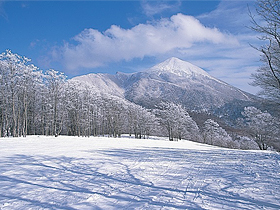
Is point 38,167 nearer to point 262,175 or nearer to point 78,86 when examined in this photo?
point 262,175

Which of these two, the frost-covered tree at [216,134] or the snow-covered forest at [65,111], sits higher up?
the snow-covered forest at [65,111]

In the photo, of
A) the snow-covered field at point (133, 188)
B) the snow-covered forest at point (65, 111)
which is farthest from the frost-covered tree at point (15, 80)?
the snow-covered field at point (133, 188)

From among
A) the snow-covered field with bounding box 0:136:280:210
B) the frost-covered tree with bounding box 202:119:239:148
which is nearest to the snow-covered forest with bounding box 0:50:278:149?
the frost-covered tree with bounding box 202:119:239:148

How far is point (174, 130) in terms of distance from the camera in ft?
153

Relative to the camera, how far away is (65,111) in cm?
3506

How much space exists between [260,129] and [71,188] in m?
33.4

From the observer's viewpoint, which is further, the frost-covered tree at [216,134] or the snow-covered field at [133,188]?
the frost-covered tree at [216,134]

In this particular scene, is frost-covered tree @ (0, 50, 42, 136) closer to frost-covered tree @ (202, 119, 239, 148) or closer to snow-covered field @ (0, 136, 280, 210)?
snow-covered field @ (0, 136, 280, 210)

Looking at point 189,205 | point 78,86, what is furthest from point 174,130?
point 189,205

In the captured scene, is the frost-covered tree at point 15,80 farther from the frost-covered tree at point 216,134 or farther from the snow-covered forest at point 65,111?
the frost-covered tree at point 216,134

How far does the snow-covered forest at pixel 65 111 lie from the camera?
2540 cm

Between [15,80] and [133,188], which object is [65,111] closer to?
[15,80]

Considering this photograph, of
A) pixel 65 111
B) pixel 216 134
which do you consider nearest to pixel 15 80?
pixel 65 111

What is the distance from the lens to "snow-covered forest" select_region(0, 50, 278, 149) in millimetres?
25395
